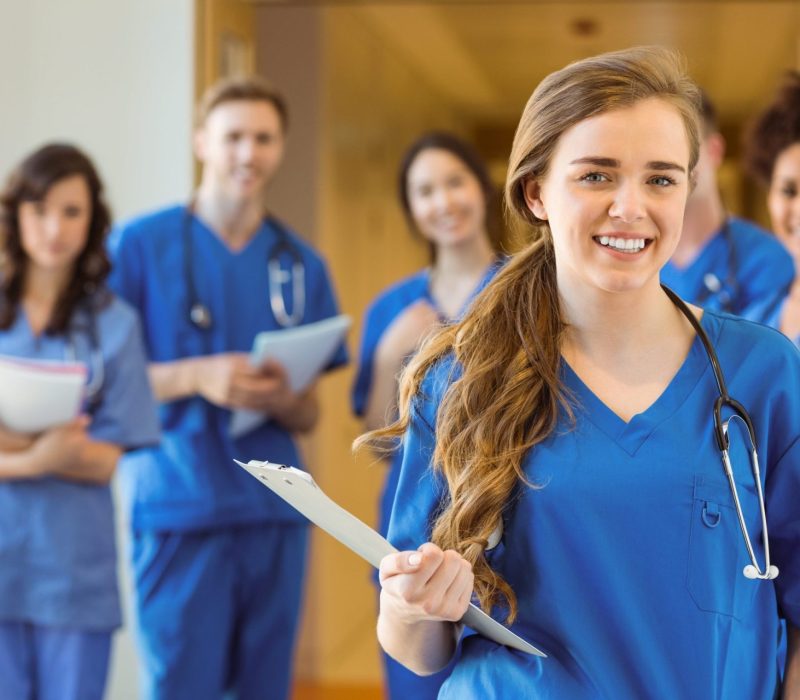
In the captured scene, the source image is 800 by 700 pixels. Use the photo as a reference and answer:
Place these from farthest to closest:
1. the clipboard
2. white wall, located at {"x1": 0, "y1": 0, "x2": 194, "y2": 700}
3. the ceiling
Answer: the ceiling → white wall, located at {"x1": 0, "y1": 0, "x2": 194, "y2": 700} → the clipboard

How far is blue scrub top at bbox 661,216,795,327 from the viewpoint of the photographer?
254cm

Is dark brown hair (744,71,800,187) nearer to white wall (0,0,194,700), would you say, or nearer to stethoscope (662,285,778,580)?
stethoscope (662,285,778,580)

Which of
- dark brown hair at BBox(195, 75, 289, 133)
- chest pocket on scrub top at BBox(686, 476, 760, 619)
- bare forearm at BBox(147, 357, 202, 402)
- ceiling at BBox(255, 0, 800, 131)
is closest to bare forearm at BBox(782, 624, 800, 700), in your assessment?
chest pocket on scrub top at BBox(686, 476, 760, 619)

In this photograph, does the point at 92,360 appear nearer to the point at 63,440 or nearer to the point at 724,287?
the point at 63,440

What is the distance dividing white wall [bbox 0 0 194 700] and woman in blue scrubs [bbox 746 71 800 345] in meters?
1.49

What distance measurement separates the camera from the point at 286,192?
4.61 meters

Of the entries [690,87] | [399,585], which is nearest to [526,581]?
[399,585]

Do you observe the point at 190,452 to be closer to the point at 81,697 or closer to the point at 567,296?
the point at 81,697

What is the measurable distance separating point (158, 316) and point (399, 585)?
174 centimetres

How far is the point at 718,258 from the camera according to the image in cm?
262

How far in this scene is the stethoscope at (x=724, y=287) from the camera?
8.39 feet

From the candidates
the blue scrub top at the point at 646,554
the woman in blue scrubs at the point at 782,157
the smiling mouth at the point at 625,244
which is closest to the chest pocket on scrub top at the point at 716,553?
the blue scrub top at the point at 646,554

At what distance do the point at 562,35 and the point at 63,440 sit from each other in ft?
14.6

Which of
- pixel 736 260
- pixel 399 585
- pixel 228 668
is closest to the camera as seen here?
pixel 399 585
